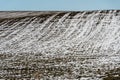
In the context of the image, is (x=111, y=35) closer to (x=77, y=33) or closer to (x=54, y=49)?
(x=77, y=33)

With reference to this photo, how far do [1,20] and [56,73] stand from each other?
1183 inches

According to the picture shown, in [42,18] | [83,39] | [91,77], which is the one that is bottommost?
[91,77]

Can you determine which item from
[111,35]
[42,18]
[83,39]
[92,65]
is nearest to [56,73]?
[92,65]

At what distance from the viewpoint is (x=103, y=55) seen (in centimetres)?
2652

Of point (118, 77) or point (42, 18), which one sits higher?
point (42, 18)

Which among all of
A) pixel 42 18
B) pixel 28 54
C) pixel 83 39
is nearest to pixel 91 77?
pixel 28 54

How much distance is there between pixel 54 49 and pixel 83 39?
5667 millimetres

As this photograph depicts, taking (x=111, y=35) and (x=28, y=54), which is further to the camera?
(x=111, y=35)

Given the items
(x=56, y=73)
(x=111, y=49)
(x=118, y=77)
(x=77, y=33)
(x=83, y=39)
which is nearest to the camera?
(x=118, y=77)

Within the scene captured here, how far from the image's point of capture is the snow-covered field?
67.6 ft

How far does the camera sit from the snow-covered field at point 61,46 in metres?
20.6

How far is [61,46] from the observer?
31.2 m

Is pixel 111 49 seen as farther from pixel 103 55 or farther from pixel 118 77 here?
pixel 118 77

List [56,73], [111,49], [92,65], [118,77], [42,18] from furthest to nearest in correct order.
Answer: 1. [42,18]
2. [111,49]
3. [92,65]
4. [56,73]
5. [118,77]
